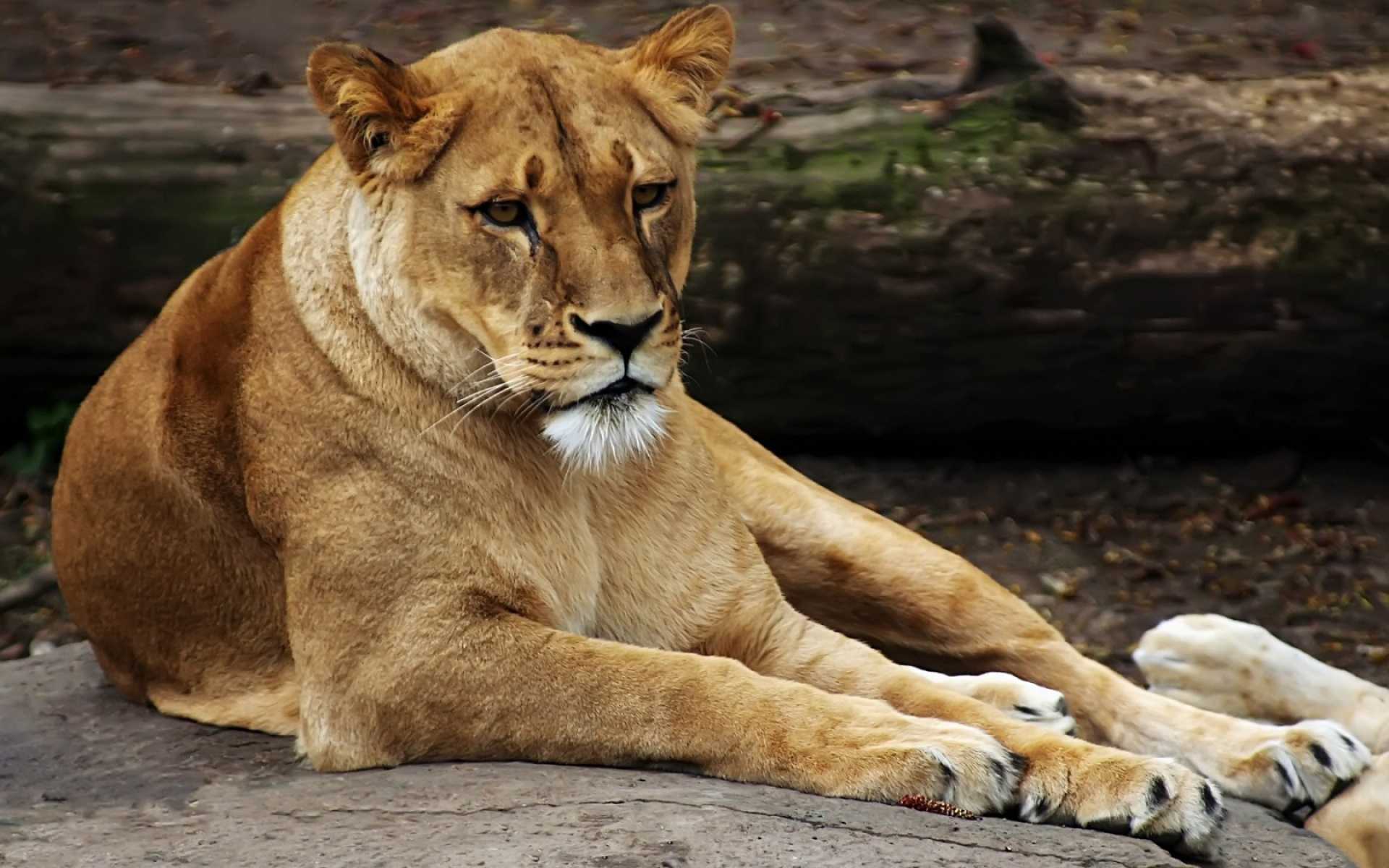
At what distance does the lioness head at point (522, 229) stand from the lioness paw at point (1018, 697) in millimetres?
874

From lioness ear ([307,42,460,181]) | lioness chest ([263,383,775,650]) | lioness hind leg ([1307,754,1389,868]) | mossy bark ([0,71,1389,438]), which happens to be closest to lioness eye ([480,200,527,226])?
lioness ear ([307,42,460,181])

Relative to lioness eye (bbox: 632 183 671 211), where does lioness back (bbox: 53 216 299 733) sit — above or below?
below

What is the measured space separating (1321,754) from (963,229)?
101 inches

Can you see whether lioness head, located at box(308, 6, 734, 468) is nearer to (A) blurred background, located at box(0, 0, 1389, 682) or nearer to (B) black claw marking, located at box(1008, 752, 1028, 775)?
(B) black claw marking, located at box(1008, 752, 1028, 775)

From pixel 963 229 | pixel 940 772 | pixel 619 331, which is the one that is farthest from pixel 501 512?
pixel 963 229

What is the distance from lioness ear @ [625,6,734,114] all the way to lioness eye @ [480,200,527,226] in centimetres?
44

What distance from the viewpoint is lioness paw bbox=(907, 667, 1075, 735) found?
3396 millimetres

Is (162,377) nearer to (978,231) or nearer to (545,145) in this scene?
(545,145)

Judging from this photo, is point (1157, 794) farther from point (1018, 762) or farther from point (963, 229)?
point (963, 229)

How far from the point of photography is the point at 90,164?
560 centimetres

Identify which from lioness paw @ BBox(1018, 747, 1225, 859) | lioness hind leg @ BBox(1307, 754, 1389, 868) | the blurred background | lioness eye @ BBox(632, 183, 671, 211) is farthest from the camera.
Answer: the blurred background

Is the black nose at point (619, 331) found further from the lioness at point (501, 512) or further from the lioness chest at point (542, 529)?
the lioness chest at point (542, 529)

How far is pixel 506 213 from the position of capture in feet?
9.84

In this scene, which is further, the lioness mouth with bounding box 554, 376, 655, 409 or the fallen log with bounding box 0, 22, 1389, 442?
the fallen log with bounding box 0, 22, 1389, 442
